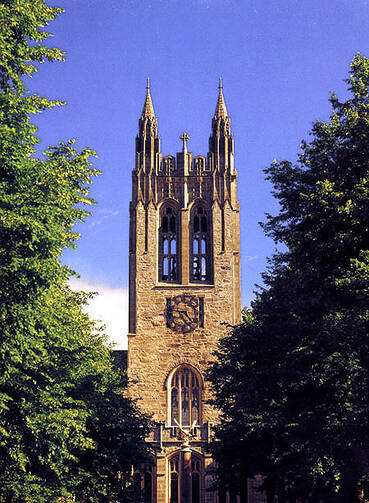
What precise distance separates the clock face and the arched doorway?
8363 mm

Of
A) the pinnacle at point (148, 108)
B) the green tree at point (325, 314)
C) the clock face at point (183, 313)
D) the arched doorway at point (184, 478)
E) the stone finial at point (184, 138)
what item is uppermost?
the pinnacle at point (148, 108)

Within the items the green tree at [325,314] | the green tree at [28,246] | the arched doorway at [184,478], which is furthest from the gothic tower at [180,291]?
the green tree at [28,246]

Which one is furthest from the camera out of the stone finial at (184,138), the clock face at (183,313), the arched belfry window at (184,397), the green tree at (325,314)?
the stone finial at (184,138)

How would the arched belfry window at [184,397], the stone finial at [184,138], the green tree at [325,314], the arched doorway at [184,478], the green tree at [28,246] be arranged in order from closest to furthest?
the green tree at [28,246]
the green tree at [325,314]
the arched doorway at [184,478]
the arched belfry window at [184,397]
the stone finial at [184,138]

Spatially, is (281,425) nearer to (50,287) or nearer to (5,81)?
(50,287)

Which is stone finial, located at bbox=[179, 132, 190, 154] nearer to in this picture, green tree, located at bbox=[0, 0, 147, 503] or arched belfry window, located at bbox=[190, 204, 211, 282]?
arched belfry window, located at bbox=[190, 204, 211, 282]

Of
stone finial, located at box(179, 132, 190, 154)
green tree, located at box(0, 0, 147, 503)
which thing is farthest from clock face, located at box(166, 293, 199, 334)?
green tree, located at box(0, 0, 147, 503)

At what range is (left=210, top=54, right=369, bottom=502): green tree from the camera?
17.6 m

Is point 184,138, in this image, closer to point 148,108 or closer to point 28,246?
point 148,108

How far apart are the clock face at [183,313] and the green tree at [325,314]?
25064 millimetres

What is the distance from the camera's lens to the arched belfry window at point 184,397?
151 ft

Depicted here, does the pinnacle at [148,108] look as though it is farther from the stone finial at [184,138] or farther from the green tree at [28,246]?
the green tree at [28,246]

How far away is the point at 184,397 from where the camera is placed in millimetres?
46438

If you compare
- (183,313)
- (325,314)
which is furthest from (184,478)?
(325,314)
